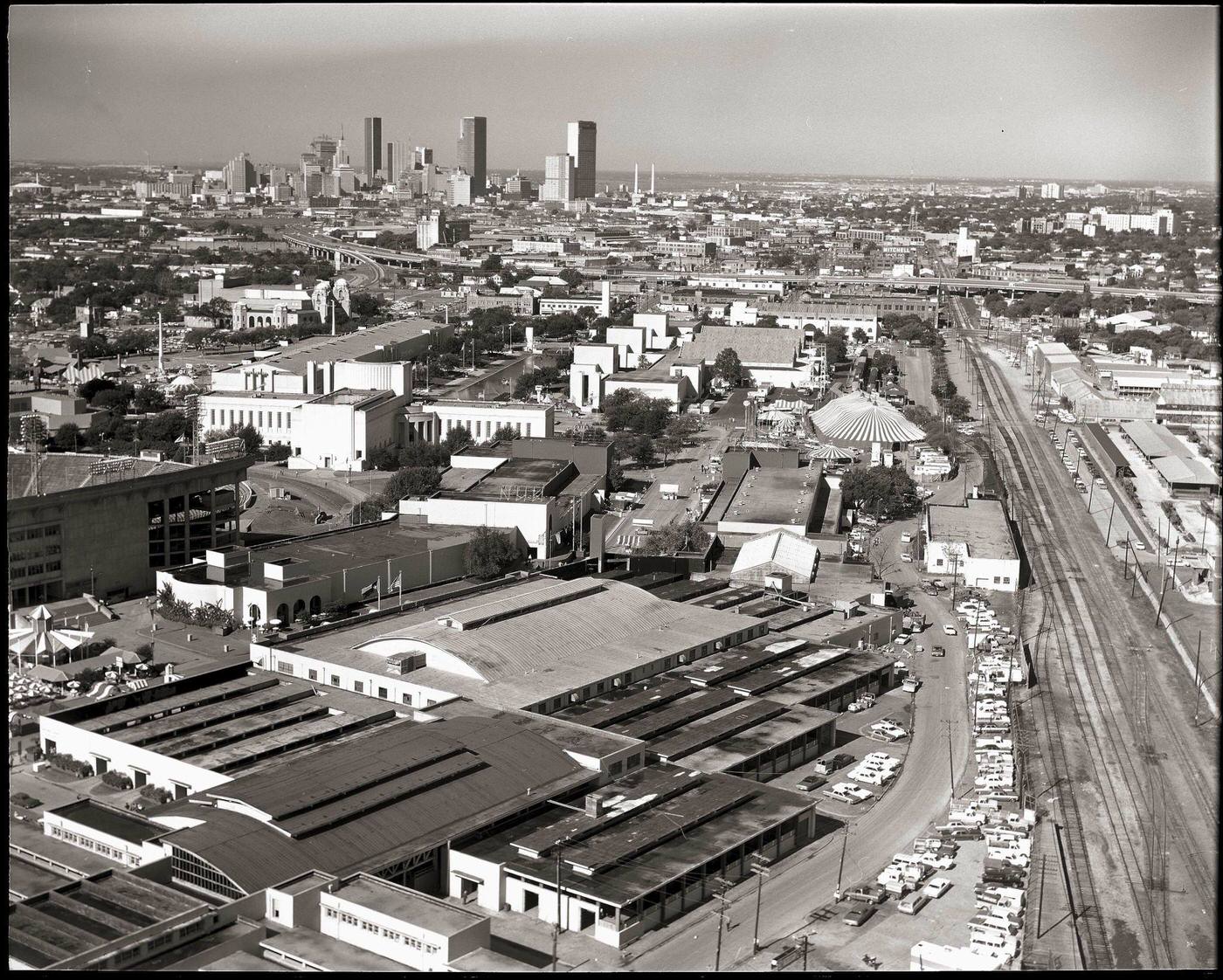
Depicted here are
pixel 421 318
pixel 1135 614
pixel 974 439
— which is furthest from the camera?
pixel 421 318

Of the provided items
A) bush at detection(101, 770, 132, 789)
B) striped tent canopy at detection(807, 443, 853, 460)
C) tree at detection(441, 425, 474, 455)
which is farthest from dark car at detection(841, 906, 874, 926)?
striped tent canopy at detection(807, 443, 853, 460)

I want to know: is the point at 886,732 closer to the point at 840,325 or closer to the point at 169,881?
the point at 169,881

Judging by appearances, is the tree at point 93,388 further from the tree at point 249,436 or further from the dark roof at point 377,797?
the dark roof at point 377,797

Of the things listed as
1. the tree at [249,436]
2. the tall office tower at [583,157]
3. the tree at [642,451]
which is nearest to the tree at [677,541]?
the tree at [642,451]

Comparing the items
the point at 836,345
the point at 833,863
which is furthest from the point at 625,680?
the point at 836,345

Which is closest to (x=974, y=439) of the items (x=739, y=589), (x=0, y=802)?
(x=739, y=589)

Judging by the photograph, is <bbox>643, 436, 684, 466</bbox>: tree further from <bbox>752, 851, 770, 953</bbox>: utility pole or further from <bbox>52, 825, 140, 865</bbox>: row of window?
<bbox>52, 825, 140, 865</bbox>: row of window

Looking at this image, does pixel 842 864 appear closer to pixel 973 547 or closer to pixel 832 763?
pixel 832 763
